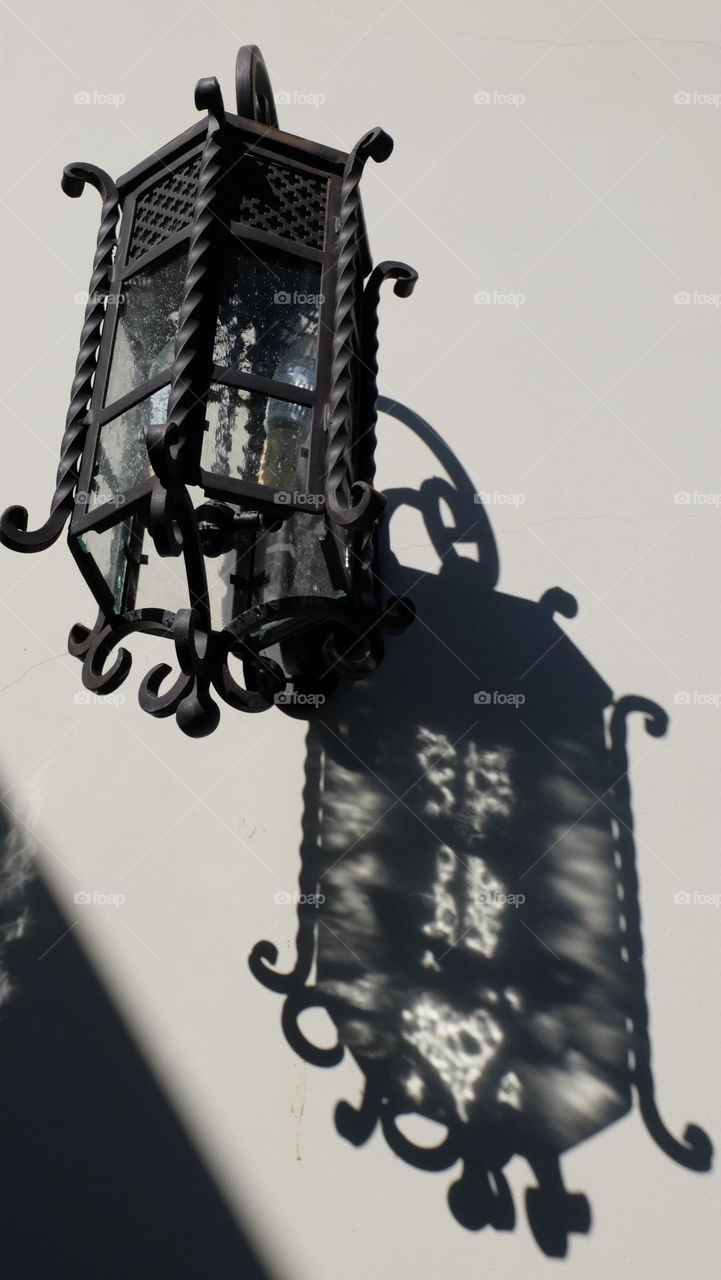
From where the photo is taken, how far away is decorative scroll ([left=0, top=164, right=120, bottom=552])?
4.15 ft

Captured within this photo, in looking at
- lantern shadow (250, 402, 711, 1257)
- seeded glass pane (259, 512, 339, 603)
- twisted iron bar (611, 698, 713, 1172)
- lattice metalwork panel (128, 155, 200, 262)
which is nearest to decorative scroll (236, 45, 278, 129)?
lattice metalwork panel (128, 155, 200, 262)

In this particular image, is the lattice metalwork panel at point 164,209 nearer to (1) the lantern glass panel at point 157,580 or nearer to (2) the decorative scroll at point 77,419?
(2) the decorative scroll at point 77,419

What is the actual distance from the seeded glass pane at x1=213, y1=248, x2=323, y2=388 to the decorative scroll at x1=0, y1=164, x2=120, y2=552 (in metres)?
0.21

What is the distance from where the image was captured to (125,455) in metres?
1.25

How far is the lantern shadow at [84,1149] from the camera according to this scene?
4.30 feet

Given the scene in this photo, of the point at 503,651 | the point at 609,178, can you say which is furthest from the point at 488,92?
the point at 503,651

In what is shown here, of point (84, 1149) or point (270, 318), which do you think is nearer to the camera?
point (270, 318)

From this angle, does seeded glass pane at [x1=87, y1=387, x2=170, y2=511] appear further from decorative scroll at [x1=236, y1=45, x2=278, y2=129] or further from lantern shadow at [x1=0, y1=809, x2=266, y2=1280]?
lantern shadow at [x1=0, y1=809, x2=266, y2=1280]

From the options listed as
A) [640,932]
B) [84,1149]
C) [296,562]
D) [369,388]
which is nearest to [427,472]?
[369,388]

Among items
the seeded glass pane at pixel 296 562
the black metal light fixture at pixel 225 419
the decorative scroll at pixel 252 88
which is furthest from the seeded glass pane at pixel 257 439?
the decorative scroll at pixel 252 88

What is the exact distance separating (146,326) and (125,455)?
17cm

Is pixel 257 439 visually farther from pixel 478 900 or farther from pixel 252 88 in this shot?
pixel 478 900

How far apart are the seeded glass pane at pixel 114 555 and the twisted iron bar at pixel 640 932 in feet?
2.33

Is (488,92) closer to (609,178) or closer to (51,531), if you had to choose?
(609,178)
